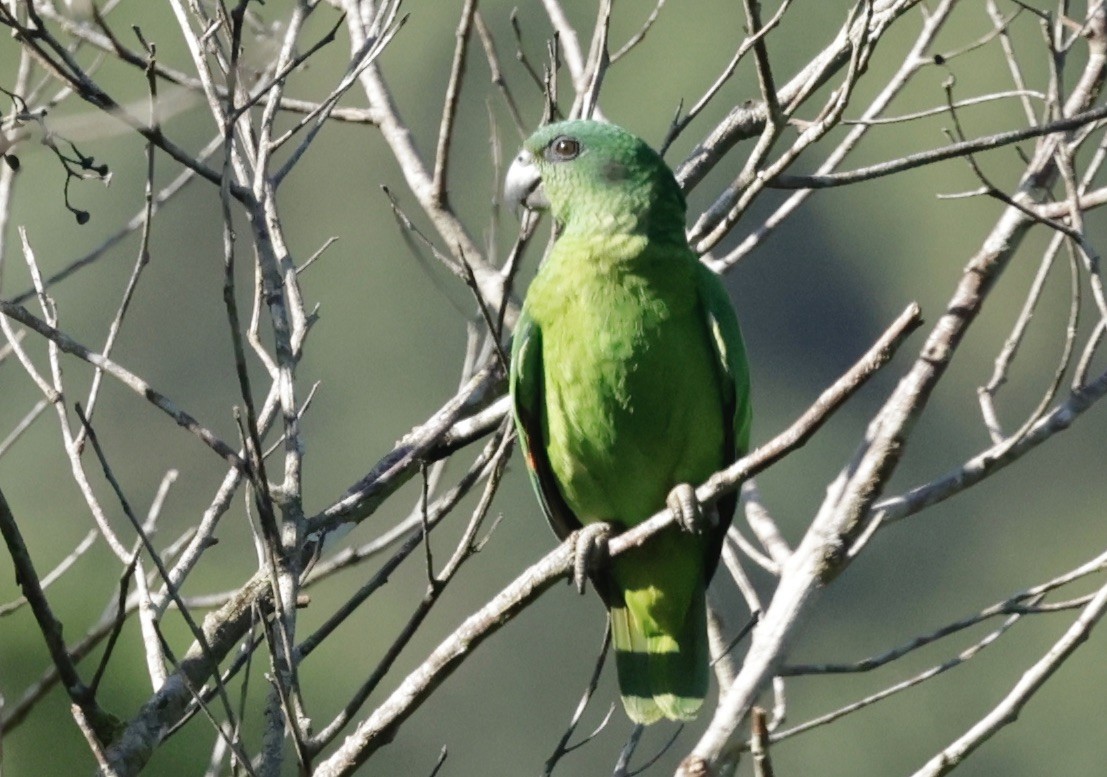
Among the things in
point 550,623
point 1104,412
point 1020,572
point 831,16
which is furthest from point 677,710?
point 831,16

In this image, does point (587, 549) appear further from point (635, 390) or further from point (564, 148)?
point (564, 148)

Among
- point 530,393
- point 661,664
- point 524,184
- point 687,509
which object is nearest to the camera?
point 687,509

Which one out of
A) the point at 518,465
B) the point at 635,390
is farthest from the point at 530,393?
the point at 518,465

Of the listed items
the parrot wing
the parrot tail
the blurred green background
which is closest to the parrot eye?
the parrot wing

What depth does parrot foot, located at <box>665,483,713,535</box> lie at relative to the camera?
3.42m

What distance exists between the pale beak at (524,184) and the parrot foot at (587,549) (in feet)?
3.44

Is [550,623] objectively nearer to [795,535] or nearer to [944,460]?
[795,535]

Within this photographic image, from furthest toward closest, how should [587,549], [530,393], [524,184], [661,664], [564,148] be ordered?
1. [524,184]
2. [564,148]
3. [661,664]
4. [530,393]
5. [587,549]

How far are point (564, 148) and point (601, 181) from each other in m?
0.18

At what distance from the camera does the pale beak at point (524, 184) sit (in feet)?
13.9

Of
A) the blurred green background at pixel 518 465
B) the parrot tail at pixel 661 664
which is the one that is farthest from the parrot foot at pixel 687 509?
the blurred green background at pixel 518 465

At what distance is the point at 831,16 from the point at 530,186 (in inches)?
982

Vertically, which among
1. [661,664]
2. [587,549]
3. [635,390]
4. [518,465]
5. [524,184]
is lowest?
[518,465]

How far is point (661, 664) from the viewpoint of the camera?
3949 mm
